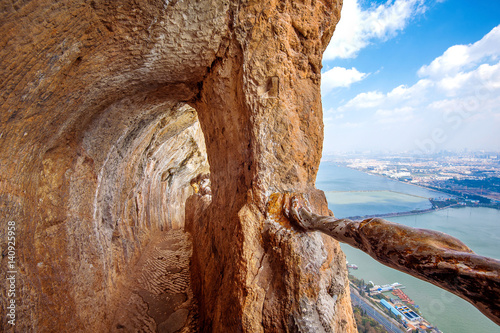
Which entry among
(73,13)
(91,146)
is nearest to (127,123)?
(91,146)

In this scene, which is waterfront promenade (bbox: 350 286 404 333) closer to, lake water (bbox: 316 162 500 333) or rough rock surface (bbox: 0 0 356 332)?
lake water (bbox: 316 162 500 333)

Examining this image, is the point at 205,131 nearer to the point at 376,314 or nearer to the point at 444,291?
the point at 376,314

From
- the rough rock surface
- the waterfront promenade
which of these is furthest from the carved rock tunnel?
the waterfront promenade

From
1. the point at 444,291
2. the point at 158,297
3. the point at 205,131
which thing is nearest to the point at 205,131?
the point at 205,131

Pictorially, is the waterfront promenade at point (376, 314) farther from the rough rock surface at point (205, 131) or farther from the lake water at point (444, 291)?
the rough rock surface at point (205, 131)

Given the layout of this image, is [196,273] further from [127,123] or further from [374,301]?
[374,301]

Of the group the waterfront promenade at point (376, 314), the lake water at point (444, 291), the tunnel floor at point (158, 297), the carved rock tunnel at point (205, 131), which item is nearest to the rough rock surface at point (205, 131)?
the carved rock tunnel at point (205, 131)
